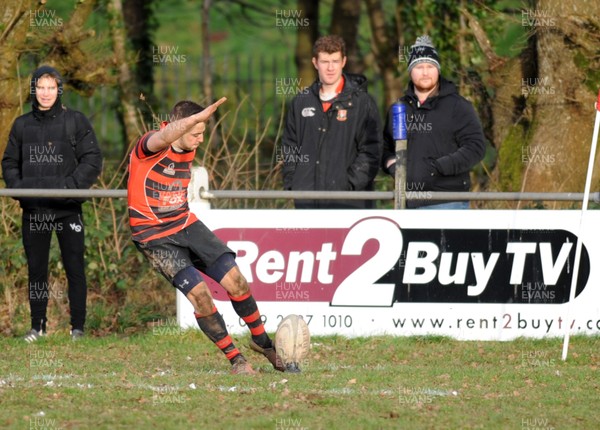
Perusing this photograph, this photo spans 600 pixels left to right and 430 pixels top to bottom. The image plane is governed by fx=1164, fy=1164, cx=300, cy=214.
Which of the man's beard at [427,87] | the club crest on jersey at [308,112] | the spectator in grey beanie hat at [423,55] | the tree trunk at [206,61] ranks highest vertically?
the tree trunk at [206,61]

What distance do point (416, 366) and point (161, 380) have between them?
221cm

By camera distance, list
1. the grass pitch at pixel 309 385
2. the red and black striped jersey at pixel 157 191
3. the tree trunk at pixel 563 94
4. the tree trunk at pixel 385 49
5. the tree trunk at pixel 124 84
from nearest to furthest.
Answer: the grass pitch at pixel 309 385
the red and black striped jersey at pixel 157 191
the tree trunk at pixel 563 94
the tree trunk at pixel 124 84
the tree trunk at pixel 385 49

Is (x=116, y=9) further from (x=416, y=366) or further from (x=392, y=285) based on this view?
(x=416, y=366)

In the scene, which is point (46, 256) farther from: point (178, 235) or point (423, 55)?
point (423, 55)

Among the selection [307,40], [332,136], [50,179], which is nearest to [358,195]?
[332,136]

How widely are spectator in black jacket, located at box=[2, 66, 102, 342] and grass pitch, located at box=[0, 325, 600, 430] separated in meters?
0.45

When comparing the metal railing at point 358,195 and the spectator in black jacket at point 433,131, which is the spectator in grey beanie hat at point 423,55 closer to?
the spectator in black jacket at point 433,131

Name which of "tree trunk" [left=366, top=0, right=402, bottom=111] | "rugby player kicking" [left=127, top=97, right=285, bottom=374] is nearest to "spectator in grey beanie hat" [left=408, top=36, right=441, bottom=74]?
"rugby player kicking" [left=127, top=97, right=285, bottom=374]

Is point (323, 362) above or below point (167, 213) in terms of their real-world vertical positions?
below

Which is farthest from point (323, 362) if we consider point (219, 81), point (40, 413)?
point (219, 81)

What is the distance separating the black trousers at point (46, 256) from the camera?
10922mm

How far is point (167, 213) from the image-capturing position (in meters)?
8.91

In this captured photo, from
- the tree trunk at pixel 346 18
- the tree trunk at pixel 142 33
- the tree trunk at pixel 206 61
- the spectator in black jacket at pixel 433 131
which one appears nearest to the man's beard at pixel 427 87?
Answer: the spectator in black jacket at pixel 433 131

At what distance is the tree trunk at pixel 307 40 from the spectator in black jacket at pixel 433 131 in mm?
11219
